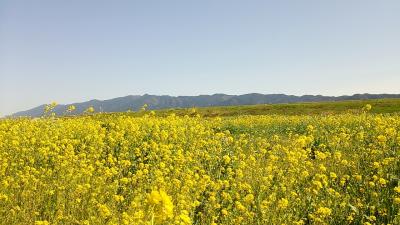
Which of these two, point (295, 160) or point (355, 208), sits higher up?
point (295, 160)

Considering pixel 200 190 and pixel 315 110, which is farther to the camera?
pixel 315 110

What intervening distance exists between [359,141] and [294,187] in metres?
4.01

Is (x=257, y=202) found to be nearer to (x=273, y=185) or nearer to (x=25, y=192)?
(x=273, y=185)

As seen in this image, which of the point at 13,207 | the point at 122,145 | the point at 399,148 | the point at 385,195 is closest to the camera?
Result: the point at 13,207

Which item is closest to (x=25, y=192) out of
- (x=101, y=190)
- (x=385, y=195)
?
(x=101, y=190)

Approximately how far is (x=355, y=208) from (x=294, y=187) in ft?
5.42

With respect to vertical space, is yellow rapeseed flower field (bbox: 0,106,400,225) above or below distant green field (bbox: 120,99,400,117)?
above

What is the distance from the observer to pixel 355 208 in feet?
22.3

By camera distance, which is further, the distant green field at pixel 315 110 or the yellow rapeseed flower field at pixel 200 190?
the distant green field at pixel 315 110

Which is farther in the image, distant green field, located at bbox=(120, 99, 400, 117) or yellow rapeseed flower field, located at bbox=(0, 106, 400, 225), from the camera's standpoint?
distant green field, located at bbox=(120, 99, 400, 117)

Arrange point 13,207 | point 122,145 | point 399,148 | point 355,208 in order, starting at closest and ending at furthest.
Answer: point 13,207 < point 355,208 < point 399,148 < point 122,145

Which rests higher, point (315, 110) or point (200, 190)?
point (200, 190)

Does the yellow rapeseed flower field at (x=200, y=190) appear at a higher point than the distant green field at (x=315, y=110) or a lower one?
higher

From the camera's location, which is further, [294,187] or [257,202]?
[294,187]
